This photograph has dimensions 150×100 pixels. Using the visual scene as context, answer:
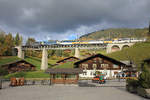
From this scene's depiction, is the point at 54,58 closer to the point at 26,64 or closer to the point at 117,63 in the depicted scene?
the point at 26,64

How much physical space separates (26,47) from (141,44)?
7335 centimetres

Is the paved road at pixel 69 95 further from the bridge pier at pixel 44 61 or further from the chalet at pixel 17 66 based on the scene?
the bridge pier at pixel 44 61

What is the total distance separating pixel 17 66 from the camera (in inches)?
1828

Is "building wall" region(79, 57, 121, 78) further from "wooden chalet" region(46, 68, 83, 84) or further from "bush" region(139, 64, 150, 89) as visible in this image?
"bush" region(139, 64, 150, 89)

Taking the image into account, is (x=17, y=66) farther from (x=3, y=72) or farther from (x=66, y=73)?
(x=66, y=73)

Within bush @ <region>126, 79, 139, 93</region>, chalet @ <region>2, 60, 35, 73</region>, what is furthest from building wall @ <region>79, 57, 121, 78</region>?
bush @ <region>126, 79, 139, 93</region>

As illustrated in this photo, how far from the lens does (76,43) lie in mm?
72250

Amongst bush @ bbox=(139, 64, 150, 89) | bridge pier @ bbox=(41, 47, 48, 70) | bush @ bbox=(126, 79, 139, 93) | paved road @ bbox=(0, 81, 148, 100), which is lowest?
paved road @ bbox=(0, 81, 148, 100)

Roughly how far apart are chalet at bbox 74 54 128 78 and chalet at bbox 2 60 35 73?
63.0 ft

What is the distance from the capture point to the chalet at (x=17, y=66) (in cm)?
4478

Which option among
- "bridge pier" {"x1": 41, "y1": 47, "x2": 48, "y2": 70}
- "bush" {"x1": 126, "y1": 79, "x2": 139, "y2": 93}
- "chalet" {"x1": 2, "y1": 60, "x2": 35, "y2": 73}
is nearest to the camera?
"bush" {"x1": 126, "y1": 79, "x2": 139, "y2": 93}

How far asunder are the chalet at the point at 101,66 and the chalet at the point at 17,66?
19194mm

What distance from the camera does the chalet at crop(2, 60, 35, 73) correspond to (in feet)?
147

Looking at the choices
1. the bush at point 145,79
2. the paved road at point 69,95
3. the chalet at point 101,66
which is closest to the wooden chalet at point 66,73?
the paved road at point 69,95
